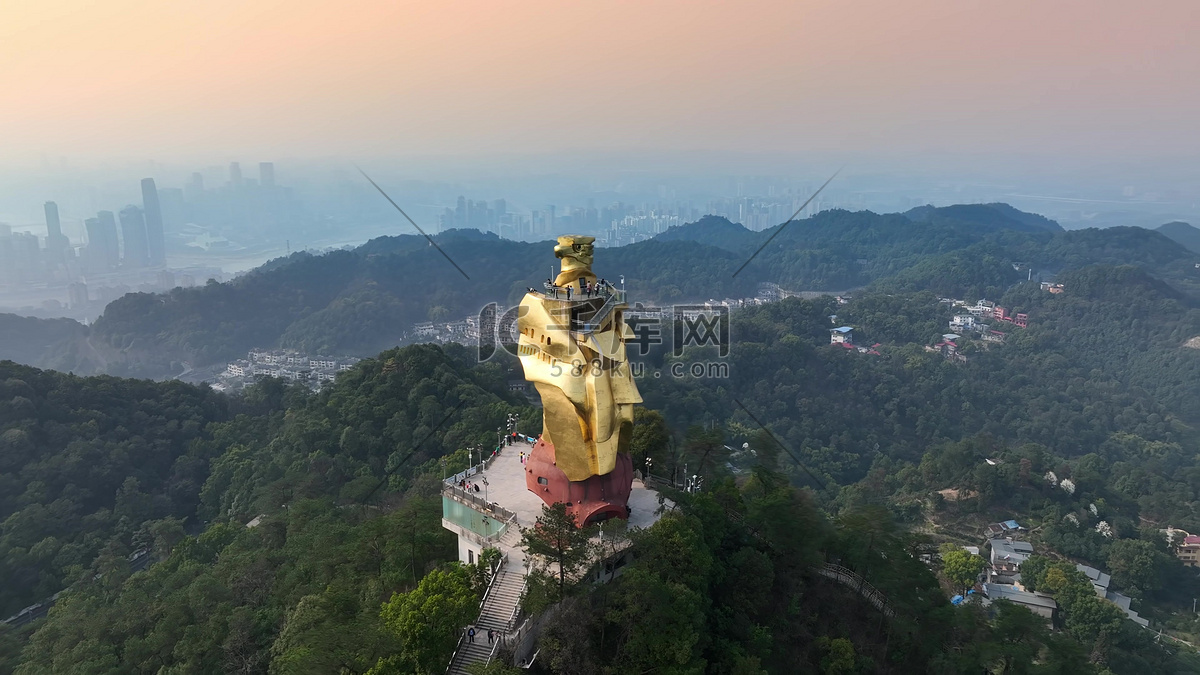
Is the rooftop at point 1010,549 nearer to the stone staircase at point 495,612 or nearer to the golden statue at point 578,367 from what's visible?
the golden statue at point 578,367

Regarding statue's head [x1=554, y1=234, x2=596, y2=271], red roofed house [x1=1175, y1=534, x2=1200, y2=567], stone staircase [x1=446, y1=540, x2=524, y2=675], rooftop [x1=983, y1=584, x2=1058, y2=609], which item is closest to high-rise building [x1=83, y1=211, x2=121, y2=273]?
statue's head [x1=554, y1=234, x2=596, y2=271]

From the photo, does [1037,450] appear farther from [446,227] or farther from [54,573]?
[446,227]

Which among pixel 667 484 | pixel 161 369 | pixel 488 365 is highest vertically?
pixel 667 484

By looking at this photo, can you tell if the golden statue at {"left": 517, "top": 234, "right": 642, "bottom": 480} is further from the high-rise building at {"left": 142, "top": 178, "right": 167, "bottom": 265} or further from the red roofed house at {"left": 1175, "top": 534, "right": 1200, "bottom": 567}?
the high-rise building at {"left": 142, "top": 178, "right": 167, "bottom": 265}

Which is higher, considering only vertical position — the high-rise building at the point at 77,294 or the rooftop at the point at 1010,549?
the high-rise building at the point at 77,294

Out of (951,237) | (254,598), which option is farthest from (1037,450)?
(951,237)

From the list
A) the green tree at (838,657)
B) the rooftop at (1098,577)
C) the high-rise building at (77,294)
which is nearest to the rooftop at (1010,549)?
the rooftop at (1098,577)

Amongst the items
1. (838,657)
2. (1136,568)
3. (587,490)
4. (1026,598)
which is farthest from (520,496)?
(1136,568)

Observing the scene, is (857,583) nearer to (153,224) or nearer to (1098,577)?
(1098,577)
